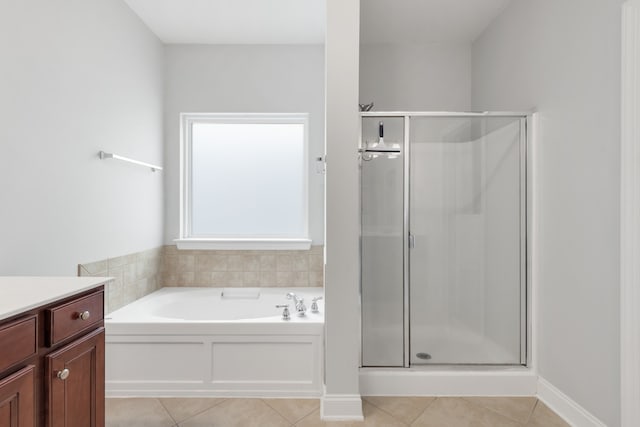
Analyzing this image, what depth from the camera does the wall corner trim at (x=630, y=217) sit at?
56.6 inches

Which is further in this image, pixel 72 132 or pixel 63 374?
pixel 72 132

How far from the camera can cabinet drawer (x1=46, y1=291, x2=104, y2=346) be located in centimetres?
108

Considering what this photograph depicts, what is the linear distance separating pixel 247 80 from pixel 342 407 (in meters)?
2.59

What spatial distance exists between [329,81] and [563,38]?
1.33 m

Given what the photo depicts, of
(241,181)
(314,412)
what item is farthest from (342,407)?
(241,181)

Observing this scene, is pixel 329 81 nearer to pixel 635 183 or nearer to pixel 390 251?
pixel 390 251

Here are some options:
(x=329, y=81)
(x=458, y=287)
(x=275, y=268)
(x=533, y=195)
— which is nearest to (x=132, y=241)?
(x=275, y=268)

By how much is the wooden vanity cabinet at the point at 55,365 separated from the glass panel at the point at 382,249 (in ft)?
4.62

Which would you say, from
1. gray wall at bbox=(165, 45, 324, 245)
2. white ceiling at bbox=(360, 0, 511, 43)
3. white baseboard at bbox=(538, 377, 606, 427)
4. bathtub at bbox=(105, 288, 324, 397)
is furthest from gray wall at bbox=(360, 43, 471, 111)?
white baseboard at bbox=(538, 377, 606, 427)

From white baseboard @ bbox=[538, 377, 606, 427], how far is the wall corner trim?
9.6 inches

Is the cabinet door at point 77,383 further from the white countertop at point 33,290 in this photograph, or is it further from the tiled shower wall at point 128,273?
the tiled shower wall at point 128,273

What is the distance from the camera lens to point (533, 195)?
2.13m

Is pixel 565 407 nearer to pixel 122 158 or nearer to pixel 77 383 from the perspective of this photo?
pixel 77 383

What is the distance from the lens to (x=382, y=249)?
217 cm
